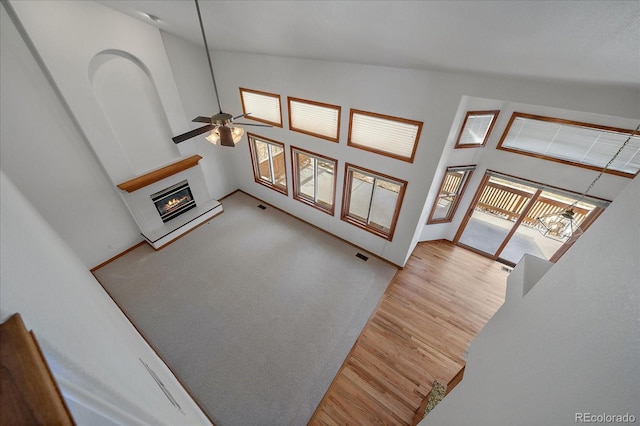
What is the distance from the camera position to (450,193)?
5016 mm

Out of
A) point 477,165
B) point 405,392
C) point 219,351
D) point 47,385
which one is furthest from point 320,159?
point 47,385

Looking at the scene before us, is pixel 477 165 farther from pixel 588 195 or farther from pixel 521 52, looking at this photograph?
pixel 521 52

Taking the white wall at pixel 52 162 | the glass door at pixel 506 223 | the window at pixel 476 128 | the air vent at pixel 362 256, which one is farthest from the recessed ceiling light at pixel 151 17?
the glass door at pixel 506 223

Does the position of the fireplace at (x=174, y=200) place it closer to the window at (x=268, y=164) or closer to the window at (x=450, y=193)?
the window at (x=268, y=164)

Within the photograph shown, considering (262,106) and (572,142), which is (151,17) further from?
(572,142)

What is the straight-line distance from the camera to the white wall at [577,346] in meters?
0.67

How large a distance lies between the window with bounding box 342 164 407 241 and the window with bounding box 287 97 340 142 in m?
0.73

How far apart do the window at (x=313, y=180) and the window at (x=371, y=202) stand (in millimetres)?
339

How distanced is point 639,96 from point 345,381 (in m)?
4.47

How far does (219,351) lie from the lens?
3.60m

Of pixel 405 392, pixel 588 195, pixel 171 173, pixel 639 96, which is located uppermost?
pixel 639 96

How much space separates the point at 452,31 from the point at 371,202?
10.2 feet

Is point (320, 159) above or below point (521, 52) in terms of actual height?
below

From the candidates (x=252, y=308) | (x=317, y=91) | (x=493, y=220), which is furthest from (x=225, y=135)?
(x=493, y=220)
